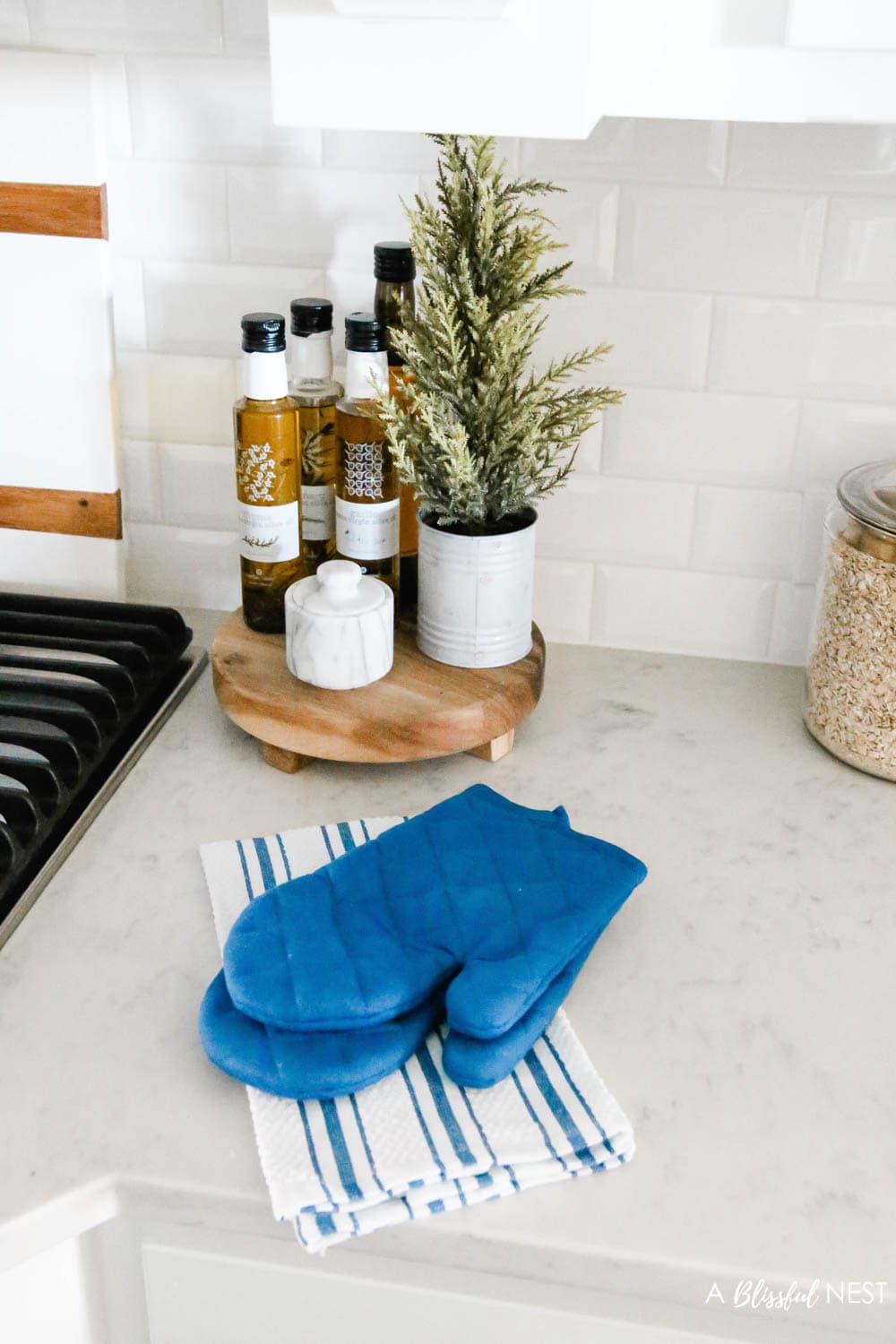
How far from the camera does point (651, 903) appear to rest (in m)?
0.93

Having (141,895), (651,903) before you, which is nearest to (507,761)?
(651,903)

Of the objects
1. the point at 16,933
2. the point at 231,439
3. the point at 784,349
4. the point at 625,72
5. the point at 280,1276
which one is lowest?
the point at 280,1276

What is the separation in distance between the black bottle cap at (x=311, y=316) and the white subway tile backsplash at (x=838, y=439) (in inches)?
17.0

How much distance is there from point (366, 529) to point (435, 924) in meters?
0.40

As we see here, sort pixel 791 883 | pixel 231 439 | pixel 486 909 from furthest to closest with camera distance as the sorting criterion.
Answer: pixel 231 439 → pixel 791 883 → pixel 486 909

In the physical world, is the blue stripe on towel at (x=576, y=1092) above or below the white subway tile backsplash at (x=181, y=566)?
below

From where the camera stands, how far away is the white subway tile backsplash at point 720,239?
1.09 m

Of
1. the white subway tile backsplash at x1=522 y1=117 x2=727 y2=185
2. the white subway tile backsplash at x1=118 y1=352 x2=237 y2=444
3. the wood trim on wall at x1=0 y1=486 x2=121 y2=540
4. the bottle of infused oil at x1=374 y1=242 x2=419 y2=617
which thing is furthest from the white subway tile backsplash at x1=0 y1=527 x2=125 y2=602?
the white subway tile backsplash at x1=522 y1=117 x2=727 y2=185

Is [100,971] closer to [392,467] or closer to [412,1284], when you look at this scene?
[412,1284]

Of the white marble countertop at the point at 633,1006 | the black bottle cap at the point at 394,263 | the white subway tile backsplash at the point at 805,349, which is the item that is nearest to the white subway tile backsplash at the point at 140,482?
the white marble countertop at the point at 633,1006

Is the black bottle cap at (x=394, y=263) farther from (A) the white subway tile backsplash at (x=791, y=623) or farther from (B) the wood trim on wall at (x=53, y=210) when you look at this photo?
(A) the white subway tile backsplash at (x=791, y=623)

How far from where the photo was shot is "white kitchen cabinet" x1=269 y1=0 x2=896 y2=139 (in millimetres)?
729

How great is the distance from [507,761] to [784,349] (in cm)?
44

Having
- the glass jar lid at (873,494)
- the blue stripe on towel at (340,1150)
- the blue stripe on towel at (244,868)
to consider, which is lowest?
the blue stripe on towel at (340,1150)
